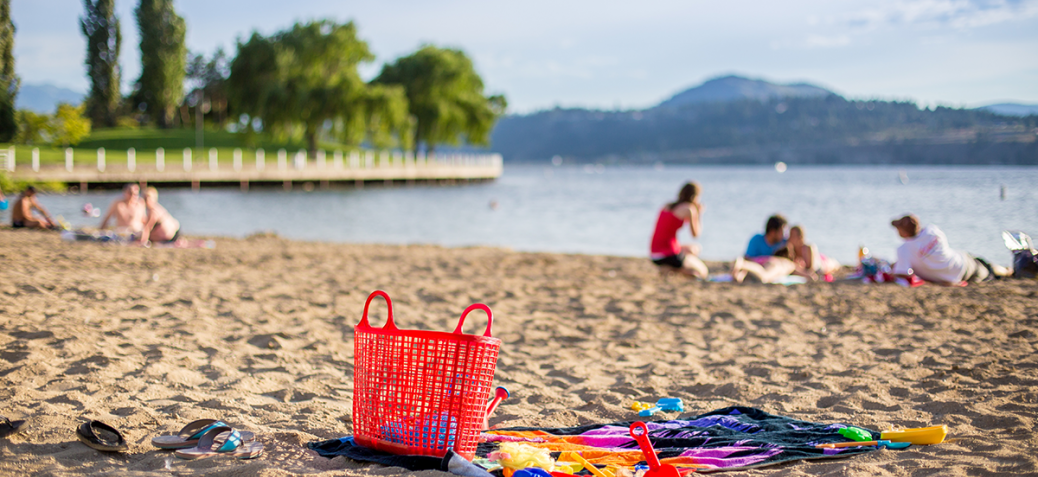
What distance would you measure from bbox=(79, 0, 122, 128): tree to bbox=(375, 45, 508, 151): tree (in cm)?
2222

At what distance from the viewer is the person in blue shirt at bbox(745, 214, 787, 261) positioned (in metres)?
8.48

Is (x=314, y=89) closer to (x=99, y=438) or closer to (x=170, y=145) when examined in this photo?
(x=170, y=145)

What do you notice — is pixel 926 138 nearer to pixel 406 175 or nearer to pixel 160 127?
pixel 406 175

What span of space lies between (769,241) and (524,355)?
4.99 metres

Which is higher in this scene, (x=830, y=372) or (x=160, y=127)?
(x=160, y=127)

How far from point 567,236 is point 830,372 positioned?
1395cm

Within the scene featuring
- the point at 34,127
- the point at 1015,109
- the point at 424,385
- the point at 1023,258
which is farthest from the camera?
the point at 34,127

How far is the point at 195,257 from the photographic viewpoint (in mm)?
9055

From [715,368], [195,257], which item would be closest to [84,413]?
[715,368]

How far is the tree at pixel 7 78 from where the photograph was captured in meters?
19.2

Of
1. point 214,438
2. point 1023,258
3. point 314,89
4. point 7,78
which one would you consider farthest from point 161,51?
point 214,438

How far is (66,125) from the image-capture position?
136 feet

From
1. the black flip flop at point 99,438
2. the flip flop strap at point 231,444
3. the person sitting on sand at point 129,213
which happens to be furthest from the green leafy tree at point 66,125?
the flip flop strap at point 231,444

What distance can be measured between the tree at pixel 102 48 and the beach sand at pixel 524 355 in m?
54.3
